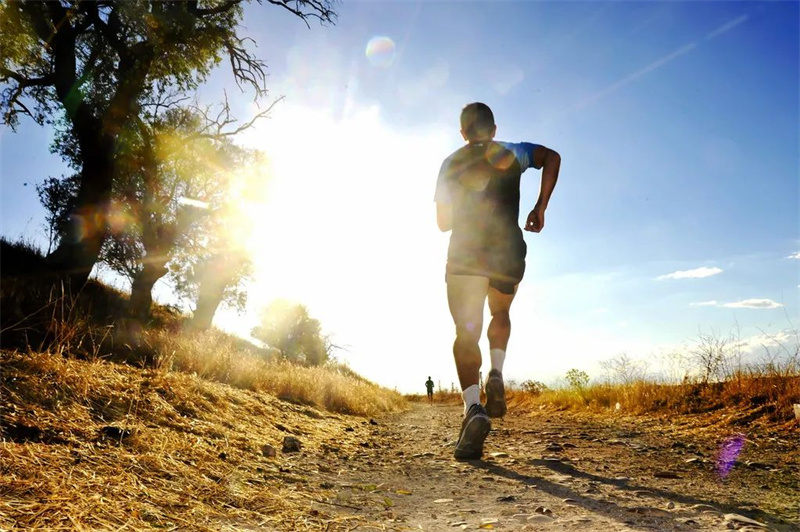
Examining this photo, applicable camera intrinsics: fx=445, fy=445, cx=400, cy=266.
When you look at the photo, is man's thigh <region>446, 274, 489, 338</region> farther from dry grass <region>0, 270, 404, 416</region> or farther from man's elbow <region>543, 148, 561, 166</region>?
dry grass <region>0, 270, 404, 416</region>

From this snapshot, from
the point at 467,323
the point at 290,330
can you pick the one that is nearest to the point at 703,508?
the point at 467,323

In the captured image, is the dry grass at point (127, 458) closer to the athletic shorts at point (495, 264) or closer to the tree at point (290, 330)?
the athletic shorts at point (495, 264)

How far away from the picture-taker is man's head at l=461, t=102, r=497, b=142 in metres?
4.08

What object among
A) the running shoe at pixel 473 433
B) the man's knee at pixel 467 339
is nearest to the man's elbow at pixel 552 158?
the man's knee at pixel 467 339

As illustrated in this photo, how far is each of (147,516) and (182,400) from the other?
268cm

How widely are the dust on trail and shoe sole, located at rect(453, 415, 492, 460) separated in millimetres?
90

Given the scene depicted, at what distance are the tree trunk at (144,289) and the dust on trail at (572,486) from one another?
54.9 ft

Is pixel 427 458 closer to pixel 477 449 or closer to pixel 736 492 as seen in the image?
pixel 477 449

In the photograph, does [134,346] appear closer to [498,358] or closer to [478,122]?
[498,358]

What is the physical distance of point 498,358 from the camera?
3893mm

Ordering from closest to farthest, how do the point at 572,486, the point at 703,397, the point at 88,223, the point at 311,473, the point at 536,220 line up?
the point at 572,486, the point at 311,473, the point at 536,220, the point at 703,397, the point at 88,223

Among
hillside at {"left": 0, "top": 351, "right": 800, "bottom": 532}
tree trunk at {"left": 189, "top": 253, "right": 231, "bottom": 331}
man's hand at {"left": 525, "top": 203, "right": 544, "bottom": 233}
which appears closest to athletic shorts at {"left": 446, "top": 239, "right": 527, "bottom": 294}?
man's hand at {"left": 525, "top": 203, "right": 544, "bottom": 233}

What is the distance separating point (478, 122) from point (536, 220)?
3.41ft

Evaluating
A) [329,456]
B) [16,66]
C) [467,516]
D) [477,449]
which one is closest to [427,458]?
[477,449]
